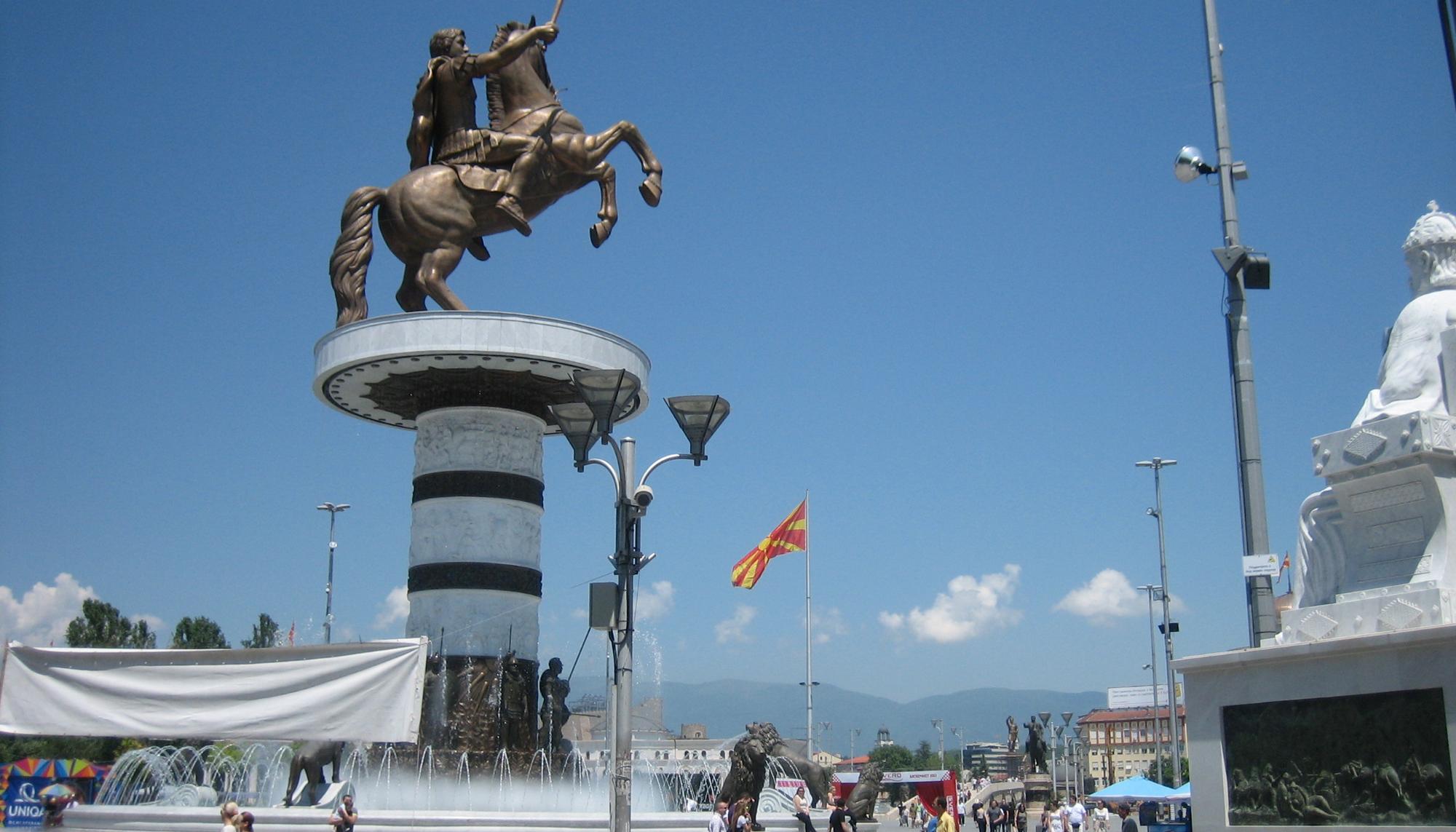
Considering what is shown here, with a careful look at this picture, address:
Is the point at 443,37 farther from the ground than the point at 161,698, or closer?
farther from the ground

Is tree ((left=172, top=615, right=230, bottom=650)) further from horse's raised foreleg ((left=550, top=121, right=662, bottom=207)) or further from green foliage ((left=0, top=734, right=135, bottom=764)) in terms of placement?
horse's raised foreleg ((left=550, top=121, right=662, bottom=207))

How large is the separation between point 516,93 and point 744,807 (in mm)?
13497

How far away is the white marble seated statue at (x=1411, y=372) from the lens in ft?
28.6

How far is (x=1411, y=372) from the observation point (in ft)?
28.9

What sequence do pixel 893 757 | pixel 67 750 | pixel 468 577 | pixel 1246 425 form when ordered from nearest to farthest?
pixel 1246 425 < pixel 468 577 < pixel 67 750 < pixel 893 757

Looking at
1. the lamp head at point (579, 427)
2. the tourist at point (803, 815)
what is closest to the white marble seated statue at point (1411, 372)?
the lamp head at point (579, 427)

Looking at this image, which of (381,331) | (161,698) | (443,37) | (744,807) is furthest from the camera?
(443,37)

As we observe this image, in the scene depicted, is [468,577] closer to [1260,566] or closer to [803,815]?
[803,815]

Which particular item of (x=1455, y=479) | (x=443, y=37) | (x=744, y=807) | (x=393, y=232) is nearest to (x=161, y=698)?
(x=744, y=807)

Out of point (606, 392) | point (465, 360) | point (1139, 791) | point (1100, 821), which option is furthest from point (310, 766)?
point (1100, 821)

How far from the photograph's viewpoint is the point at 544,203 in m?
23.2

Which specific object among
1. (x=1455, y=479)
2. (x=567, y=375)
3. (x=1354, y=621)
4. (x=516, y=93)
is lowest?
(x=1354, y=621)

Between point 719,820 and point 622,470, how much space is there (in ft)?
18.9

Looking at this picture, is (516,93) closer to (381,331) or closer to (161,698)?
(381,331)
